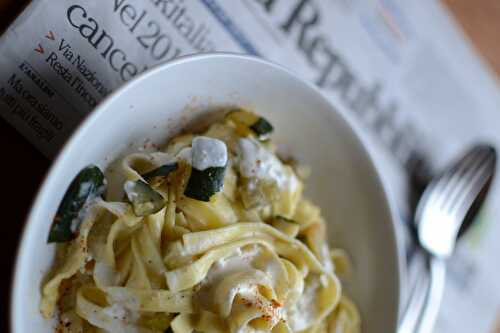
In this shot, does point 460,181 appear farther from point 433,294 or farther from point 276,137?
point 276,137

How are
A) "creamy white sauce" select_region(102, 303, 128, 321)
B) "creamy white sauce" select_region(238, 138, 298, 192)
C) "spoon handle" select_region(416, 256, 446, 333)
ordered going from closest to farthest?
1. "creamy white sauce" select_region(102, 303, 128, 321)
2. "creamy white sauce" select_region(238, 138, 298, 192)
3. "spoon handle" select_region(416, 256, 446, 333)

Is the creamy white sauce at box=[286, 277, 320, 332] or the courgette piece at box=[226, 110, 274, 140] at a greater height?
the courgette piece at box=[226, 110, 274, 140]

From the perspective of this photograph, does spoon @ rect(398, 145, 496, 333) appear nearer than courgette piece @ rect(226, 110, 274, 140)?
No

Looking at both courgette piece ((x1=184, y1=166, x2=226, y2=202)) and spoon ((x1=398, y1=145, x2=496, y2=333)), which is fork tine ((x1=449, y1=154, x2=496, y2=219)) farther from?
courgette piece ((x1=184, y1=166, x2=226, y2=202))

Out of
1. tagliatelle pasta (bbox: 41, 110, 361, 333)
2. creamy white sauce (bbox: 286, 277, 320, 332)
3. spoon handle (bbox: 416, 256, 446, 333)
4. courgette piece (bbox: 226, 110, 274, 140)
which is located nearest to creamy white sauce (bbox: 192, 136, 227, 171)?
tagliatelle pasta (bbox: 41, 110, 361, 333)

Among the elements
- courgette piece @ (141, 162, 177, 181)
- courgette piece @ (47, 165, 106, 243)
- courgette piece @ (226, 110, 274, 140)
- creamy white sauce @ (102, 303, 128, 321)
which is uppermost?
courgette piece @ (226, 110, 274, 140)

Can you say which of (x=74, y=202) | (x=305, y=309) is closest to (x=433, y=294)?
(x=305, y=309)

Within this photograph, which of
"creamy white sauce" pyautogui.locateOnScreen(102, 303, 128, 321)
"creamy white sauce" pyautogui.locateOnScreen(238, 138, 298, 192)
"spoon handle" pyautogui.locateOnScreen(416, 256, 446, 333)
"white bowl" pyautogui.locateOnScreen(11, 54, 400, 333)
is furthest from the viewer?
"spoon handle" pyautogui.locateOnScreen(416, 256, 446, 333)
